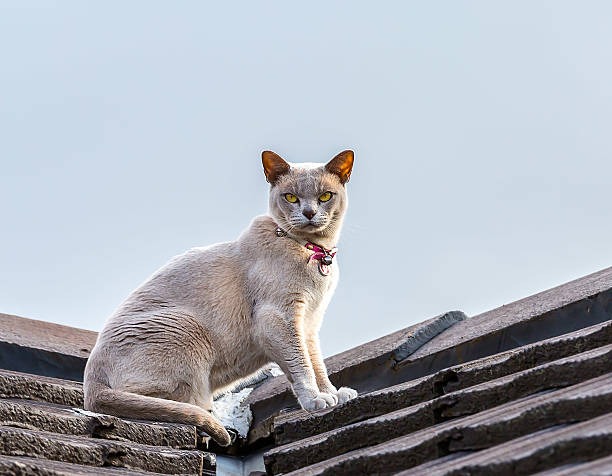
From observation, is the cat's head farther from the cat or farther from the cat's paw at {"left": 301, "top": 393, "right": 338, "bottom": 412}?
the cat's paw at {"left": 301, "top": 393, "right": 338, "bottom": 412}

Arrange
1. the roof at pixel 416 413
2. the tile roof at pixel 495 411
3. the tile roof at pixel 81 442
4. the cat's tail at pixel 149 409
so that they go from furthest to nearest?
the cat's tail at pixel 149 409 < the tile roof at pixel 81 442 < the roof at pixel 416 413 < the tile roof at pixel 495 411

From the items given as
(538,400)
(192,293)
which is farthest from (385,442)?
(192,293)

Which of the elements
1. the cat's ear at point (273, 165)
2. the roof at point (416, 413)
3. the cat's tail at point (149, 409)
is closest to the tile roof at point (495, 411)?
the roof at point (416, 413)

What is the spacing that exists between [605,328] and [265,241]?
187cm

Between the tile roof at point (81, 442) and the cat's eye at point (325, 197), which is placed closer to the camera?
the tile roof at point (81, 442)

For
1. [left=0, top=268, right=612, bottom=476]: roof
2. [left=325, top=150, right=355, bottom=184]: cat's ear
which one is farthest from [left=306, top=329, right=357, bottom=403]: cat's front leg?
[left=325, top=150, right=355, bottom=184]: cat's ear

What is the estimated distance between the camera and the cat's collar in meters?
3.52

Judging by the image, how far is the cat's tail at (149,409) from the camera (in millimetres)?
2758

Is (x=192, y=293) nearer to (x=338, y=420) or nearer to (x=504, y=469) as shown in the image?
(x=338, y=420)

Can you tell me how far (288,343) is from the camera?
330 cm

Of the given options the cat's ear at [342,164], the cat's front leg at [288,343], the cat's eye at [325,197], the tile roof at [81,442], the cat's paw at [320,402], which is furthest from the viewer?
the cat's ear at [342,164]

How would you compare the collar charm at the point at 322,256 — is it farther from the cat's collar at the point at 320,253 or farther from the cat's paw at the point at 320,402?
the cat's paw at the point at 320,402

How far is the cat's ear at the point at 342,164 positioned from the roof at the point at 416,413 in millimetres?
789

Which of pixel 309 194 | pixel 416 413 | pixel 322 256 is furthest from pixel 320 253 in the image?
pixel 416 413
